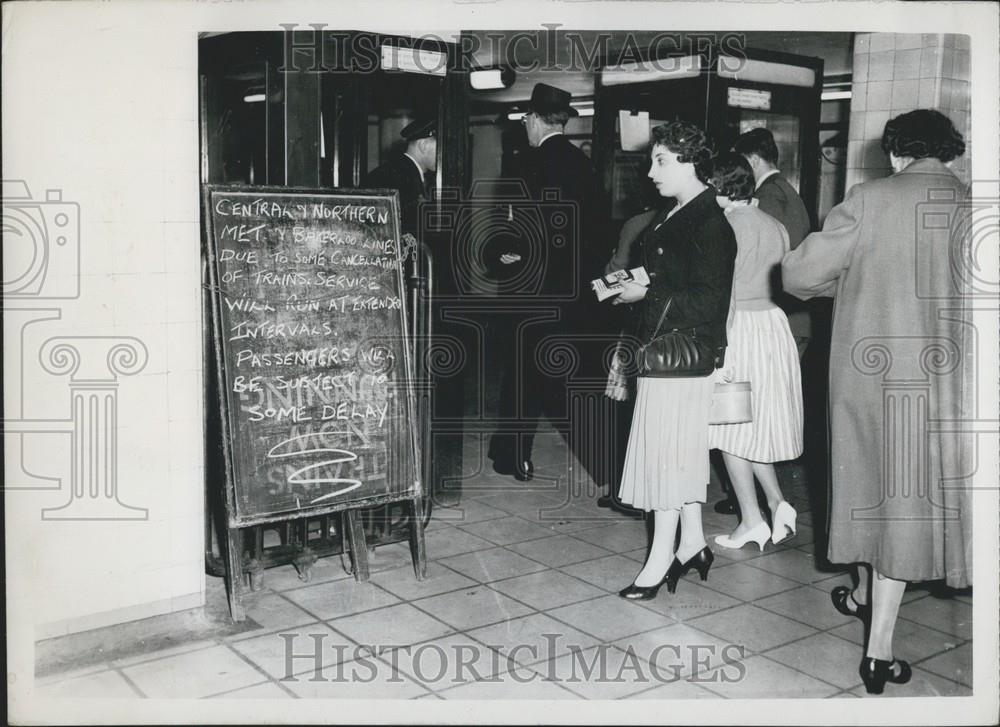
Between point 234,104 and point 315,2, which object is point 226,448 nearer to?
point 315,2

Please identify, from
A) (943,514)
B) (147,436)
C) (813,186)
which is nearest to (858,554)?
(943,514)

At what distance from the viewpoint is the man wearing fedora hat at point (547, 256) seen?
195 inches

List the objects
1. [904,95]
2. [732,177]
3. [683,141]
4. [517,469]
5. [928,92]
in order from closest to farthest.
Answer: [683,141]
[732,177]
[928,92]
[904,95]
[517,469]

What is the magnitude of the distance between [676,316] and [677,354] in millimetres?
141

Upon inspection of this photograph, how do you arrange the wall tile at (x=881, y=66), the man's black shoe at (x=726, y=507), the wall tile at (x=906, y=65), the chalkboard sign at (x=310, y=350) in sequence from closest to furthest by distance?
the chalkboard sign at (x=310, y=350), the wall tile at (x=906, y=65), the wall tile at (x=881, y=66), the man's black shoe at (x=726, y=507)

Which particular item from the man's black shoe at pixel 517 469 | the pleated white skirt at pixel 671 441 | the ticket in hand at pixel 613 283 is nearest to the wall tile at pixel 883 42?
the ticket in hand at pixel 613 283

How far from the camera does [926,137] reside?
9.82ft

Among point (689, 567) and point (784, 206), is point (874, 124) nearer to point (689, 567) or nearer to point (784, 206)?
point (784, 206)

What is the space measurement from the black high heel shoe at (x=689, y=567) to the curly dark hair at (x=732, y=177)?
58.7 inches

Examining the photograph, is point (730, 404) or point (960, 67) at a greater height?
point (960, 67)

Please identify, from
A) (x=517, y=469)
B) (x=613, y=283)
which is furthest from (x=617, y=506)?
(x=613, y=283)

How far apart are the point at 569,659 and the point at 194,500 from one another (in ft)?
4.60

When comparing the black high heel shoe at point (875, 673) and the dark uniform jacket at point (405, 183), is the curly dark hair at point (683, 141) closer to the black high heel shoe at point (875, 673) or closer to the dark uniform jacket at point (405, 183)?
the dark uniform jacket at point (405, 183)

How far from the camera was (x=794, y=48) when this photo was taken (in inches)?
296
